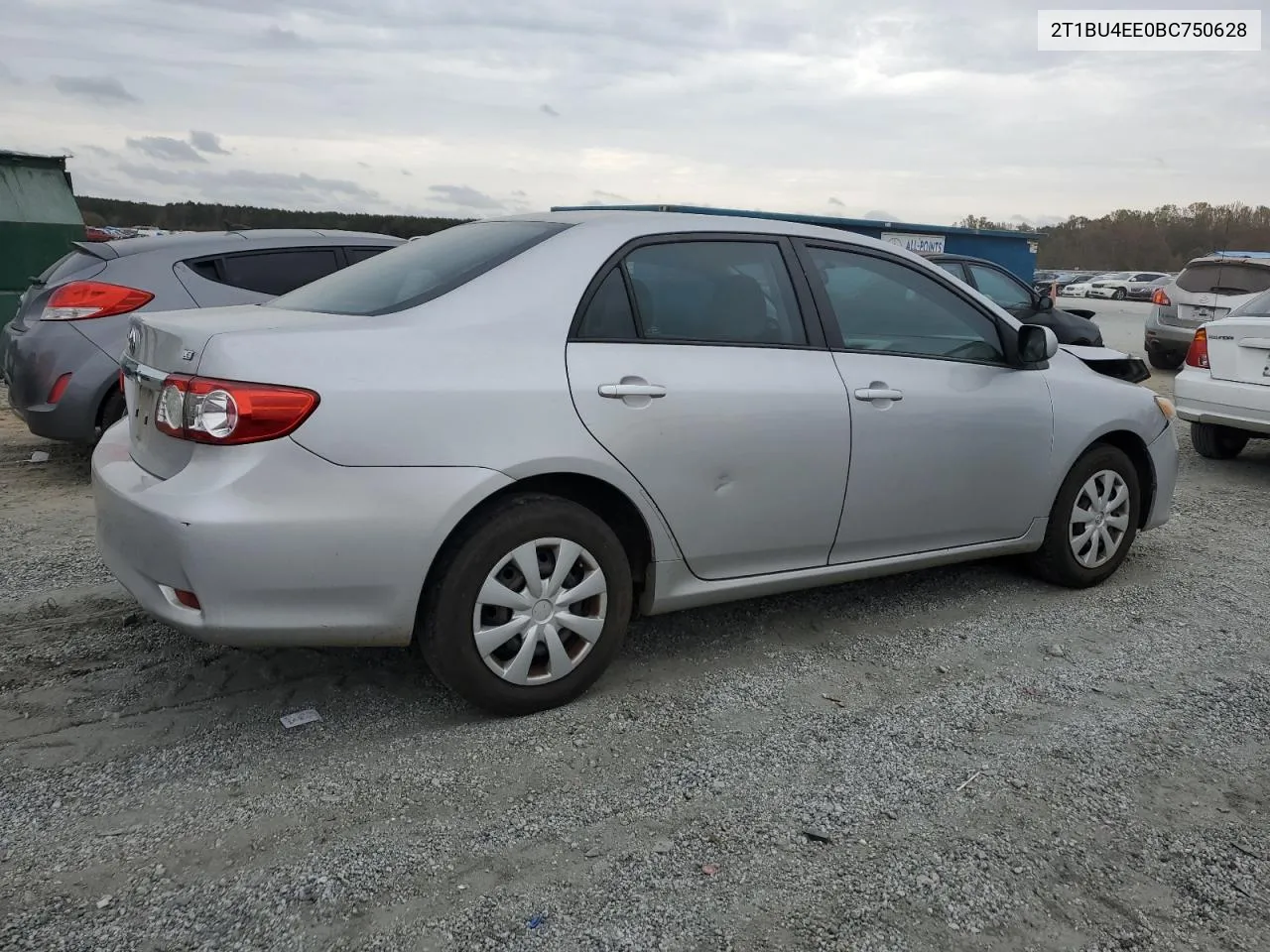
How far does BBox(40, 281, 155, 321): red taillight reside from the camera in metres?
6.03

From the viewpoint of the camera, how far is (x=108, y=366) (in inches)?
236

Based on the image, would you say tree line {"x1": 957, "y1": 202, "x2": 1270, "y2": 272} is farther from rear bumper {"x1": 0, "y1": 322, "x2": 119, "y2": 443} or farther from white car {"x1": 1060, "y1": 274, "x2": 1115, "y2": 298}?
rear bumper {"x1": 0, "y1": 322, "x2": 119, "y2": 443}

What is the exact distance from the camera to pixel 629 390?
3277 mm

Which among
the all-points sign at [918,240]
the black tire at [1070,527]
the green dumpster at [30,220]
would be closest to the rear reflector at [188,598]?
the black tire at [1070,527]

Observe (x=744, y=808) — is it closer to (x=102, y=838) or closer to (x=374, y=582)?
(x=374, y=582)

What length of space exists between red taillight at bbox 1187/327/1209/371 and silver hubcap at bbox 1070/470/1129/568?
139 inches

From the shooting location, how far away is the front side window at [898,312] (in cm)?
396

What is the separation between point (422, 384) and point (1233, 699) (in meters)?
2.96

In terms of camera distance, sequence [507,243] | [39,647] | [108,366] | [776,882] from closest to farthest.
Result: [776,882] < [507,243] < [39,647] < [108,366]

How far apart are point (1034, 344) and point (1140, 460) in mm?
1089

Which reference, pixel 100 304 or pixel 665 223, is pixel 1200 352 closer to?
pixel 665 223

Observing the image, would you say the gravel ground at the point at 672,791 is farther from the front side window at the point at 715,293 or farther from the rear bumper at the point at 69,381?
the rear bumper at the point at 69,381

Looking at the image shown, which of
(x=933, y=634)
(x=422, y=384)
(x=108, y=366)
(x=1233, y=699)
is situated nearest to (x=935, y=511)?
(x=933, y=634)

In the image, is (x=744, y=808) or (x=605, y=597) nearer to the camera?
(x=744, y=808)
